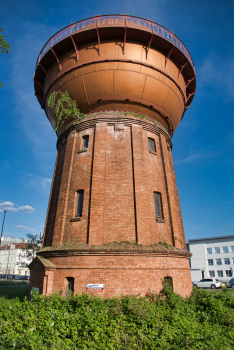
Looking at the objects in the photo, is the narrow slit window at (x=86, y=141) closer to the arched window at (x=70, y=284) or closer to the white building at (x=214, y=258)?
the arched window at (x=70, y=284)

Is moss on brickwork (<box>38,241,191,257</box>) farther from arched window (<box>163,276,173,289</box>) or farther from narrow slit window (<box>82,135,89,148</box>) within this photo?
narrow slit window (<box>82,135,89,148</box>)

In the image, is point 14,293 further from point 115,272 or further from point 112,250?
point 112,250

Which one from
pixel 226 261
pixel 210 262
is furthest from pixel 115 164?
pixel 210 262

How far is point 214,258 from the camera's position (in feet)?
131

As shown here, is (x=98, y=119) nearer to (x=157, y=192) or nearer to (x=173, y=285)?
(x=157, y=192)

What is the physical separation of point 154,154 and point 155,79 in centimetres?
388

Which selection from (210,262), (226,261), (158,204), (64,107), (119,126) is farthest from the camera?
(210,262)

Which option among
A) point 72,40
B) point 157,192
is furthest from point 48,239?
point 72,40

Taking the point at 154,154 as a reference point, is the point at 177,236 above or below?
below

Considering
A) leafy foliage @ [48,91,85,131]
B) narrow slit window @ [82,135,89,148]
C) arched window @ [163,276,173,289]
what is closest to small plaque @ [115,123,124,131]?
narrow slit window @ [82,135,89,148]

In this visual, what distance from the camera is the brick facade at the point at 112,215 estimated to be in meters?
9.19

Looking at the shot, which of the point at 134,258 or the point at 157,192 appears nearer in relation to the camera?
the point at 134,258

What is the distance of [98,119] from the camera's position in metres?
12.0

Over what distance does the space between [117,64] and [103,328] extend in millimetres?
10941
